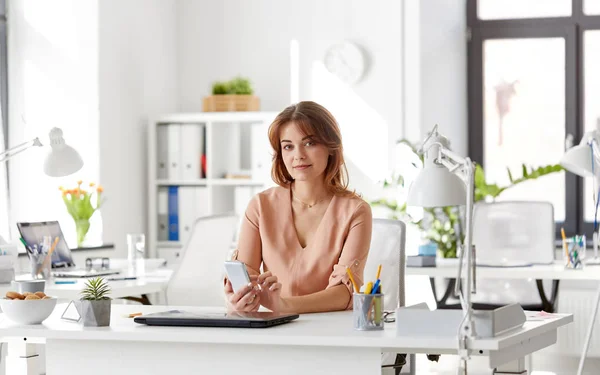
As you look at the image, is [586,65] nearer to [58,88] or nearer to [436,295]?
[436,295]

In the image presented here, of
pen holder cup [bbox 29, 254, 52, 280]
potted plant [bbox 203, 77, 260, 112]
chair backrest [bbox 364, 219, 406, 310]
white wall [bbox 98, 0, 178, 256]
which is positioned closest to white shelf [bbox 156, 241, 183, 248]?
white wall [bbox 98, 0, 178, 256]

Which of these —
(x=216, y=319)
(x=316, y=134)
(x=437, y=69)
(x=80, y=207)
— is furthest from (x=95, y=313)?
(x=437, y=69)

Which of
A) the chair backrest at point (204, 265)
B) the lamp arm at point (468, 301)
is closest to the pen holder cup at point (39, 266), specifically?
the chair backrest at point (204, 265)

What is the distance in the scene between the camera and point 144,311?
9.18 feet

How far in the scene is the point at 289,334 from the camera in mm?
2293

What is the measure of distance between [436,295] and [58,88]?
2482 millimetres

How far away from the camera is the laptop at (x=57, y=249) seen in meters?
4.51

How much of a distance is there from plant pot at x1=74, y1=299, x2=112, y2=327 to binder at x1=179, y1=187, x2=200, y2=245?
396cm

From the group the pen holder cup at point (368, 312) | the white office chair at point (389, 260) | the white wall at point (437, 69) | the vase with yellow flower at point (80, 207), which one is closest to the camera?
the pen holder cup at point (368, 312)

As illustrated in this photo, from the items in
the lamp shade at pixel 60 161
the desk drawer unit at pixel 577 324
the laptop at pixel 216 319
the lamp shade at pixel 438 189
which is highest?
the lamp shade at pixel 60 161

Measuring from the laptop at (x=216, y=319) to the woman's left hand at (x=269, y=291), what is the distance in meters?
0.08

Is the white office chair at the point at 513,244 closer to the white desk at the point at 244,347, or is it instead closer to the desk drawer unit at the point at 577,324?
the desk drawer unit at the point at 577,324

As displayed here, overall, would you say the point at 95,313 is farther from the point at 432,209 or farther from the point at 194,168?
the point at 194,168

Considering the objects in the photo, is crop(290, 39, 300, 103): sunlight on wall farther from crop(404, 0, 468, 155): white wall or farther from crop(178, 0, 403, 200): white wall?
crop(404, 0, 468, 155): white wall
